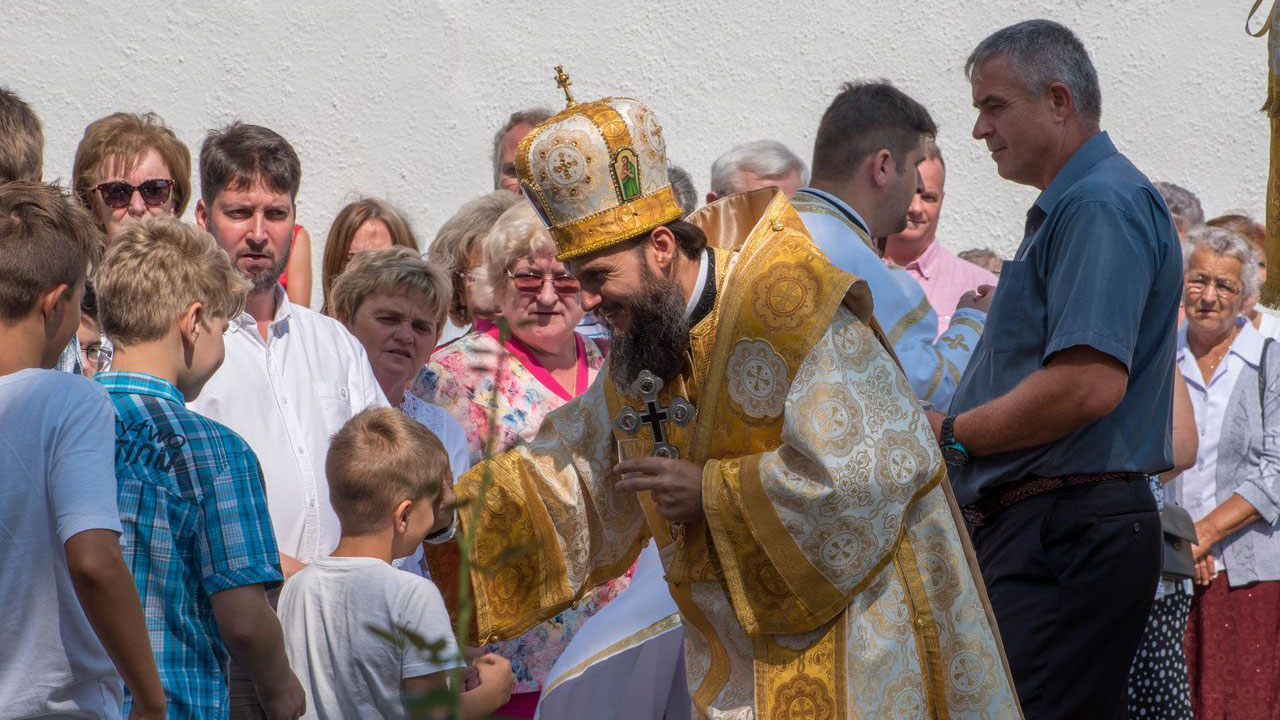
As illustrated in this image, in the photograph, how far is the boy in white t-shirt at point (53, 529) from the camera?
298 centimetres

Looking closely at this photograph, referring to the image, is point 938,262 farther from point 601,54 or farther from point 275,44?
point 275,44

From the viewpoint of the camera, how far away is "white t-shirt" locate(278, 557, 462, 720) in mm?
3756

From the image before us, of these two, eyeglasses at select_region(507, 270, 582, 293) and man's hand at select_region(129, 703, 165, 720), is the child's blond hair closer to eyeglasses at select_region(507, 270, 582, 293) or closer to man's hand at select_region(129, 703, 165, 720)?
man's hand at select_region(129, 703, 165, 720)

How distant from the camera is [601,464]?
13.0 ft

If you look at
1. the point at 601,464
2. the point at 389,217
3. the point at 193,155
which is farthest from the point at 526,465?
the point at 193,155

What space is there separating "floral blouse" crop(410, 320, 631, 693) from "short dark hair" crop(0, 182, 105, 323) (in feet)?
6.55

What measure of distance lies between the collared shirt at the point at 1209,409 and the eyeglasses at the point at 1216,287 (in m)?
0.23

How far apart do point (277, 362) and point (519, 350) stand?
3.30 ft

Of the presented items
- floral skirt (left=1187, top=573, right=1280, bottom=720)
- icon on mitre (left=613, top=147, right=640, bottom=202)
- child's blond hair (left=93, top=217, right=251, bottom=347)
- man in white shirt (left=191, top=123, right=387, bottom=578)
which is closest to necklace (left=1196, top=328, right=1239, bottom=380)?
floral skirt (left=1187, top=573, right=1280, bottom=720)

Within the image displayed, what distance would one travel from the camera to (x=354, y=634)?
378cm

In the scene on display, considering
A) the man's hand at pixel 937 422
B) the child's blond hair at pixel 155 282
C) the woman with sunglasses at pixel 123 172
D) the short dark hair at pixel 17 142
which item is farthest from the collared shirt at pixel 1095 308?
the woman with sunglasses at pixel 123 172

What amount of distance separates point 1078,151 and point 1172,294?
467 millimetres

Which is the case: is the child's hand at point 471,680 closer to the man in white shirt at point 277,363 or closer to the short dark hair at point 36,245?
the man in white shirt at point 277,363

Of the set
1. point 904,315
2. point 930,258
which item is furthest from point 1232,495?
point 904,315
